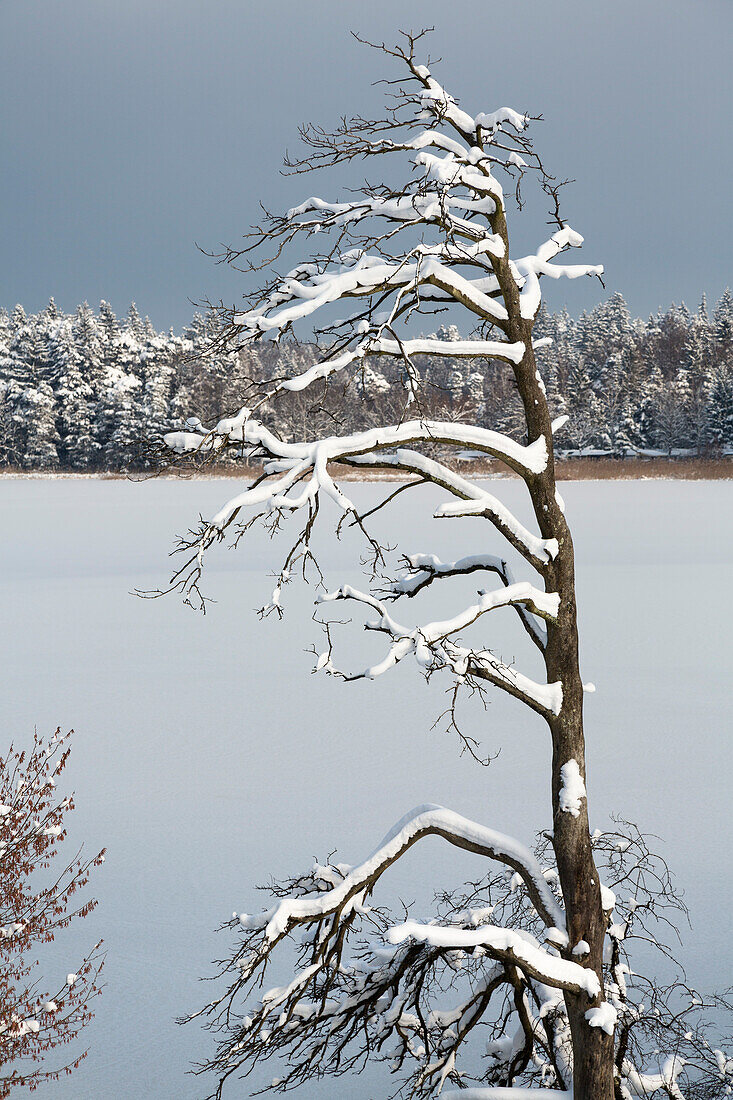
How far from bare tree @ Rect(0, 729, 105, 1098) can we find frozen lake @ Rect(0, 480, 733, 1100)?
33 cm

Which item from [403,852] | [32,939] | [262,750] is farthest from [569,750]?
[262,750]

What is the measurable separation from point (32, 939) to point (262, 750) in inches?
261

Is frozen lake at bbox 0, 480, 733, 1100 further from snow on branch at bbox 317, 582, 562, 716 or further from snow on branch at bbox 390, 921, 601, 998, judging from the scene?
snow on branch at bbox 317, 582, 562, 716

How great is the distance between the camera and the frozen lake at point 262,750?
9734 mm

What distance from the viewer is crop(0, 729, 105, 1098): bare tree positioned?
22.1ft

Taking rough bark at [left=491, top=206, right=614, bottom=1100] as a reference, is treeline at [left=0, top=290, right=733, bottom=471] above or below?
above

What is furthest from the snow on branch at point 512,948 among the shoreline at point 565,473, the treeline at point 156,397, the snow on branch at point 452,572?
the treeline at point 156,397

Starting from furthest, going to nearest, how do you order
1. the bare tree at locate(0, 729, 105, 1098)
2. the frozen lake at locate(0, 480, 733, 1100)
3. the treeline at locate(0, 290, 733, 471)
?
the treeline at locate(0, 290, 733, 471)
the frozen lake at locate(0, 480, 733, 1100)
the bare tree at locate(0, 729, 105, 1098)

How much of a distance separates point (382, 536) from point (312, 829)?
20285mm

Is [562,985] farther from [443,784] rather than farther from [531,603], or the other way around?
[443,784]

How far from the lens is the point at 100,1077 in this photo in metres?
8.01

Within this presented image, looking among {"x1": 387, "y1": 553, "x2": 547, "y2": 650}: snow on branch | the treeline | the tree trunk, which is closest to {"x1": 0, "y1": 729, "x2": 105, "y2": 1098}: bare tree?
{"x1": 387, "y1": 553, "x2": 547, "y2": 650}: snow on branch

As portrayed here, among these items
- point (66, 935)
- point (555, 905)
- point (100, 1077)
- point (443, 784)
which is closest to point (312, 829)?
point (443, 784)

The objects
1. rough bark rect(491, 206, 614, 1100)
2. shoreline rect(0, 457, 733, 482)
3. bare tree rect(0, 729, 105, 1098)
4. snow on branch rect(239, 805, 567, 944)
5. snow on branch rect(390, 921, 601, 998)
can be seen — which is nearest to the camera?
snow on branch rect(390, 921, 601, 998)
